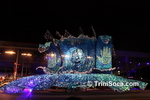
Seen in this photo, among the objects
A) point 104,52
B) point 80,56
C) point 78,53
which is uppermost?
point 104,52

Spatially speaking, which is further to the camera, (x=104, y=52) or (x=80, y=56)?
(x=104, y=52)

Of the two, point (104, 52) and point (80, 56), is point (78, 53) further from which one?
point (104, 52)

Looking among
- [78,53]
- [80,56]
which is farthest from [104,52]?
[78,53]

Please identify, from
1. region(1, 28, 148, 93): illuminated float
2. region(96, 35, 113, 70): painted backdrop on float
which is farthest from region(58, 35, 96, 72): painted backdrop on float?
region(96, 35, 113, 70): painted backdrop on float

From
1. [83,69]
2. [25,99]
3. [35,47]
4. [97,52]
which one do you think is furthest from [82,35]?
[35,47]

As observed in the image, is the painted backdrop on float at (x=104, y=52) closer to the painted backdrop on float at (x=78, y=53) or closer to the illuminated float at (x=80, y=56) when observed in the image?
the illuminated float at (x=80, y=56)

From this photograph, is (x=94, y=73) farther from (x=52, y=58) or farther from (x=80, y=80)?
(x=52, y=58)

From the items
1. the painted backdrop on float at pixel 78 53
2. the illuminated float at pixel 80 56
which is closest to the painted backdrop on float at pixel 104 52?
the illuminated float at pixel 80 56

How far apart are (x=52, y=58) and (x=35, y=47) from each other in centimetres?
1541

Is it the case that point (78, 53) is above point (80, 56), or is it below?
above

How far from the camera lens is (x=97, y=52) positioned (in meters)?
14.3

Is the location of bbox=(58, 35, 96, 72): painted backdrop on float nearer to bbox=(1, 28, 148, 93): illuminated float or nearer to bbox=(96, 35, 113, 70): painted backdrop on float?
bbox=(1, 28, 148, 93): illuminated float

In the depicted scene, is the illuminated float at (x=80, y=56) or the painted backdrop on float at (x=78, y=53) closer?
the illuminated float at (x=80, y=56)

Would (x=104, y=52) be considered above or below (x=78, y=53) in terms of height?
above
